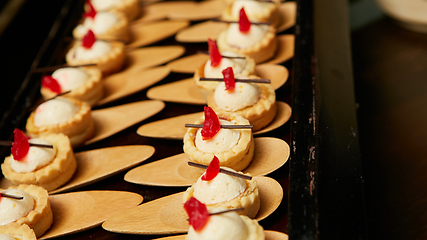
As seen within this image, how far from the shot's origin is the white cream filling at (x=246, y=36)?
114 inches

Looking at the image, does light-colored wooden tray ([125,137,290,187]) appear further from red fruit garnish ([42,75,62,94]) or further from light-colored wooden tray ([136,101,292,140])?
red fruit garnish ([42,75,62,94])

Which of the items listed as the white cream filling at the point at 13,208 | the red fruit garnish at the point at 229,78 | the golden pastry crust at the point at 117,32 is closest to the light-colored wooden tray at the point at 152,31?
the golden pastry crust at the point at 117,32

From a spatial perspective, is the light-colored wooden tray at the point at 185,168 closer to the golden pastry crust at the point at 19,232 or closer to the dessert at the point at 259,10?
the golden pastry crust at the point at 19,232

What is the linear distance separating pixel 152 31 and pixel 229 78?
5.08 feet

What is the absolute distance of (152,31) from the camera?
372cm

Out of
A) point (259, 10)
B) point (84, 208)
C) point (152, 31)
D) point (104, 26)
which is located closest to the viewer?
point (84, 208)

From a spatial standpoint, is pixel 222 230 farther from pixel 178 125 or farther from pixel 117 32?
pixel 117 32

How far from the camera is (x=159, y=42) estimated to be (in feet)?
11.9

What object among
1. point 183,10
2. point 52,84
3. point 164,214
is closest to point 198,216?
point 164,214

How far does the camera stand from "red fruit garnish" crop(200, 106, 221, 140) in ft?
7.04

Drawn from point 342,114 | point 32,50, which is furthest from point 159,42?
point 342,114

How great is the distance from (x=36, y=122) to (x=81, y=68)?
0.54 meters

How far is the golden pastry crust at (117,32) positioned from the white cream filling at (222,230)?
2.13m

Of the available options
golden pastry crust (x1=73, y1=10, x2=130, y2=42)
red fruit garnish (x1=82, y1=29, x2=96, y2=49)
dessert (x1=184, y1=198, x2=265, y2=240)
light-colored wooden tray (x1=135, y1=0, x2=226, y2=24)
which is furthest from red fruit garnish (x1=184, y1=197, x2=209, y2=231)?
light-colored wooden tray (x1=135, y1=0, x2=226, y2=24)
